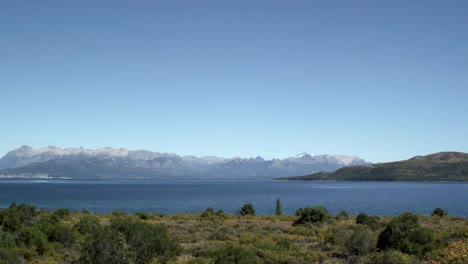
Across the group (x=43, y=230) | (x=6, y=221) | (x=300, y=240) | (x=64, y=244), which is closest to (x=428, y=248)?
(x=300, y=240)

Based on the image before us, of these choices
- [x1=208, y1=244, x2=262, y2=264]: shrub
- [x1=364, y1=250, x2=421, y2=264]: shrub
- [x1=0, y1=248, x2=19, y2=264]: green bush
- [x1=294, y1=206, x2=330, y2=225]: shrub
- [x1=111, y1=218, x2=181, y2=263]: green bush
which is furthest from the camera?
[x1=294, y1=206, x2=330, y2=225]: shrub

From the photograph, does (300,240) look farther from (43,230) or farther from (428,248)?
(43,230)

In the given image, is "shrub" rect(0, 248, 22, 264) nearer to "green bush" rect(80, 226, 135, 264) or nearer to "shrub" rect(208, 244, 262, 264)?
"green bush" rect(80, 226, 135, 264)

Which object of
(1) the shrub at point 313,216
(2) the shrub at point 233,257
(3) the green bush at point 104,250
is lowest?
(1) the shrub at point 313,216

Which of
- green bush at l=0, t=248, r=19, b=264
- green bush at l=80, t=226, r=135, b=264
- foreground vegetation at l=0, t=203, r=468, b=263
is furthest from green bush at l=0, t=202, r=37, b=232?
green bush at l=80, t=226, r=135, b=264

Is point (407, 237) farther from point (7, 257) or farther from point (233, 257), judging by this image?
point (7, 257)

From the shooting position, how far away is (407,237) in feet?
83.5

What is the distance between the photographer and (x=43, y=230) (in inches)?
1096

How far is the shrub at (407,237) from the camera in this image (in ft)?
80.1

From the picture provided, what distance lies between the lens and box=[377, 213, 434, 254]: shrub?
24422mm

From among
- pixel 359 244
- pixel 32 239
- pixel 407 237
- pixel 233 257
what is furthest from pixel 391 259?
pixel 32 239

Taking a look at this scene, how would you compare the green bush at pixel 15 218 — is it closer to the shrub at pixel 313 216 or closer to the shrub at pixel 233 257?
the shrub at pixel 233 257

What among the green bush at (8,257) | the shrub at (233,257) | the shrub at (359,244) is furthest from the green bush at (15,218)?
the shrub at (359,244)

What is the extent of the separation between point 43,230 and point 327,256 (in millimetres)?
17277
